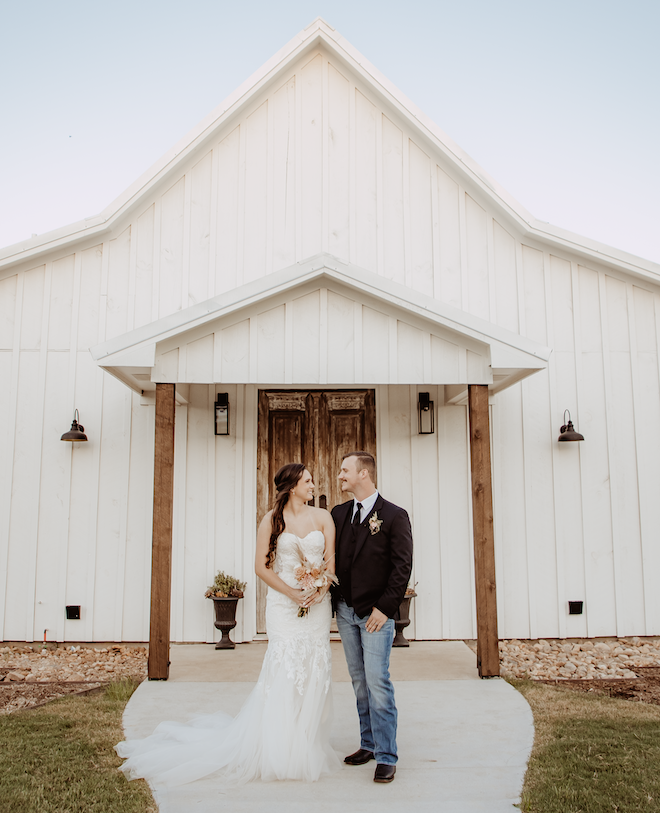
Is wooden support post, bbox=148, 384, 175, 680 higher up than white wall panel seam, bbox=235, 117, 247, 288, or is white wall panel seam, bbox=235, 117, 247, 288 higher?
white wall panel seam, bbox=235, 117, 247, 288

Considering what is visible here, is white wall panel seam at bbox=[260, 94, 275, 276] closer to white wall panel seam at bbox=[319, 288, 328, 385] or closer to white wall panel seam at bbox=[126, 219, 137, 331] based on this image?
white wall panel seam at bbox=[126, 219, 137, 331]

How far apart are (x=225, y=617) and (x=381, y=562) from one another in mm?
3522

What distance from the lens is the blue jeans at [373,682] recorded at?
11.5 ft

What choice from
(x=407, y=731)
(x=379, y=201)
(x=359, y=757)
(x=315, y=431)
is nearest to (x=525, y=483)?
(x=315, y=431)

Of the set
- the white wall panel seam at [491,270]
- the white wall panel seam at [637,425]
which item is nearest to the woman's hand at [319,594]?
the white wall panel seam at [491,270]

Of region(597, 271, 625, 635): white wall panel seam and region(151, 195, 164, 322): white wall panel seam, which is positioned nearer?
region(597, 271, 625, 635): white wall panel seam

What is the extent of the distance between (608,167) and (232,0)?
6.85 meters

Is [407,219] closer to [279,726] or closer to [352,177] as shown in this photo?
[352,177]

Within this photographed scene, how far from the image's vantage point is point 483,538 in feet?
18.0

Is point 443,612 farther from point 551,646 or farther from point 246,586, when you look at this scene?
point 246,586

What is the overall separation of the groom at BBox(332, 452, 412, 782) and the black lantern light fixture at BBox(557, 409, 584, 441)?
3738 mm

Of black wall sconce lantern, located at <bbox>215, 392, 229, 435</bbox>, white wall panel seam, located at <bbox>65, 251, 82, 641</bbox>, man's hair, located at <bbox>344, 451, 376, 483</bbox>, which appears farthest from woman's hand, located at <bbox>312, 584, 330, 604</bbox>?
white wall panel seam, located at <bbox>65, 251, 82, 641</bbox>

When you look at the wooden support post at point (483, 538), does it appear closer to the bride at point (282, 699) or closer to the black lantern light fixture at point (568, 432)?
the black lantern light fixture at point (568, 432)

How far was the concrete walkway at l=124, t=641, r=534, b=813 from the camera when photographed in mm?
3256
